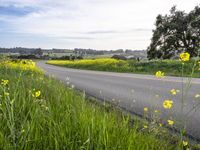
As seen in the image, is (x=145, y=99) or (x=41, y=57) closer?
(x=145, y=99)

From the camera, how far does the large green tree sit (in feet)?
148

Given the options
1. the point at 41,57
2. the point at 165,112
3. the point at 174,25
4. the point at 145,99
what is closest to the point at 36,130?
the point at 165,112

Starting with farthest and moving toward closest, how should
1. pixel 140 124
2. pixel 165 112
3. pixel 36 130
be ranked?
1. pixel 165 112
2. pixel 140 124
3. pixel 36 130

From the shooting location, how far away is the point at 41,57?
102125 mm

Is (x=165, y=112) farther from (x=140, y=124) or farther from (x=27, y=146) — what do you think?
(x=27, y=146)

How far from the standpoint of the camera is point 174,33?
1817 inches

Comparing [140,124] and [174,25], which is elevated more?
[174,25]

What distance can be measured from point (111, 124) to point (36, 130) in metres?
0.94

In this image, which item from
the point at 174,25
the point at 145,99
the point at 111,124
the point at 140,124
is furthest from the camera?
the point at 174,25

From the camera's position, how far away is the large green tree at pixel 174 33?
45.1 metres

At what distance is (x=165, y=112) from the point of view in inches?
314

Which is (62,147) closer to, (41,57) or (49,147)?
(49,147)

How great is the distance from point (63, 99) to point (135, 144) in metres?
2.63

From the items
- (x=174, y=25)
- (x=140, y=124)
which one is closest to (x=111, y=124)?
(x=140, y=124)
